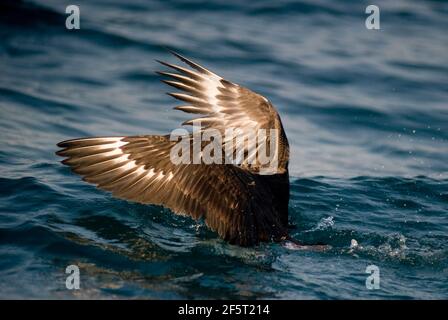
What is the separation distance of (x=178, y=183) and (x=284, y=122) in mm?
5487

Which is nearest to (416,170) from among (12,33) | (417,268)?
(417,268)

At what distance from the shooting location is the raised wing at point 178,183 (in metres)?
6.40

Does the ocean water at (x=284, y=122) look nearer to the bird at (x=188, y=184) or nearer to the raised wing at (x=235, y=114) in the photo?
the bird at (x=188, y=184)

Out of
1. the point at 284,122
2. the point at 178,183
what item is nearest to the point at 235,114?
the point at 178,183

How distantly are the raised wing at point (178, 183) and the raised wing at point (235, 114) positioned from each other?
28.0 inches

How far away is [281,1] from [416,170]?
652 cm

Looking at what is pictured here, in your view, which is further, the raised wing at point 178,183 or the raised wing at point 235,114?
the raised wing at point 235,114

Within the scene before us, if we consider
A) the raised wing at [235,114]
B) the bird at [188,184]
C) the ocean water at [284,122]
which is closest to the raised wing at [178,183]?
the bird at [188,184]

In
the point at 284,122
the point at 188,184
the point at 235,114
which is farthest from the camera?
the point at 284,122

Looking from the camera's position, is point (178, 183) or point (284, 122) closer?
point (178, 183)

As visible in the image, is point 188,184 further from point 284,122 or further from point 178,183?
point 284,122

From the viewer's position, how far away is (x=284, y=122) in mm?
11719

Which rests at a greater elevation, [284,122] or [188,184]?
[188,184]

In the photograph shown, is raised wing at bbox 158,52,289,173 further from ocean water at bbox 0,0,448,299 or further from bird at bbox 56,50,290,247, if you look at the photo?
ocean water at bbox 0,0,448,299
